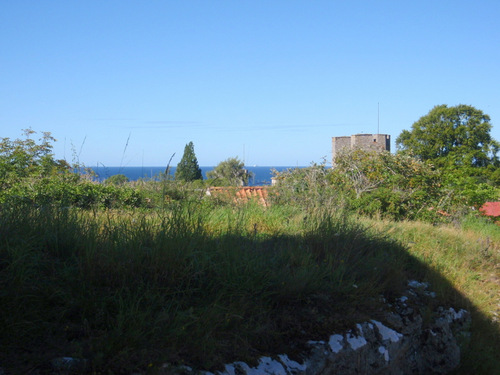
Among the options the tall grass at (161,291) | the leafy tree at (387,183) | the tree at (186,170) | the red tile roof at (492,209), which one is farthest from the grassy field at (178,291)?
the red tile roof at (492,209)

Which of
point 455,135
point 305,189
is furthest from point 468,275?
point 455,135

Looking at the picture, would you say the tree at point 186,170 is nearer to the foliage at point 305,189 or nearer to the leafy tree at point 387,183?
the foliage at point 305,189

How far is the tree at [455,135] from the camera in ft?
159

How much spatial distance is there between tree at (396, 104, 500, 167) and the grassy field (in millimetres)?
46422

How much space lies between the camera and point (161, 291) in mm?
3406

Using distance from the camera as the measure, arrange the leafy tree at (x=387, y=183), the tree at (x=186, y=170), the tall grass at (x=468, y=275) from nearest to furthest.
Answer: the tall grass at (x=468, y=275) < the tree at (x=186, y=170) < the leafy tree at (x=387, y=183)

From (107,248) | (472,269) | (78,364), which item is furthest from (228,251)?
(472,269)

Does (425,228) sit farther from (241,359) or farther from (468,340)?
(241,359)

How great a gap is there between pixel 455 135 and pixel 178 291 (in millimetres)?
51623

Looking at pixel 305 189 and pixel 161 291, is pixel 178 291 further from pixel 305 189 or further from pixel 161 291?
pixel 305 189

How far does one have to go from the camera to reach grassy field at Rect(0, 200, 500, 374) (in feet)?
9.05

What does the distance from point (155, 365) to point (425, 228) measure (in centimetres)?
694

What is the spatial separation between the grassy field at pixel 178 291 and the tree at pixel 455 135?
4642 cm

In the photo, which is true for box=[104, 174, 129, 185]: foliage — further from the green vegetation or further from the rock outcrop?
the rock outcrop
